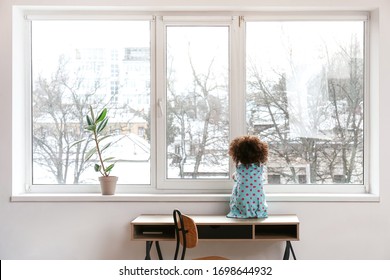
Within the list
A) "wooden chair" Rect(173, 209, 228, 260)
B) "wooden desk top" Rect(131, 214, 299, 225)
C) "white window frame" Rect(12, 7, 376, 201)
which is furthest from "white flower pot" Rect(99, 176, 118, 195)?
"wooden chair" Rect(173, 209, 228, 260)

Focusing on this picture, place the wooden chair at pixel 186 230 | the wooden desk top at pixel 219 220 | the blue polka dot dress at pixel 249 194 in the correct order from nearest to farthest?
the wooden chair at pixel 186 230
the wooden desk top at pixel 219 220
the blue polka dot dress at pixel 249 194

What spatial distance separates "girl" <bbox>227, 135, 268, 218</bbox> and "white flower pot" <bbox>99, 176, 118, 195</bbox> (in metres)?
0.91

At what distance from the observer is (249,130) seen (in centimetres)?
396

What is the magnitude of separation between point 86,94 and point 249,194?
5.00 ft

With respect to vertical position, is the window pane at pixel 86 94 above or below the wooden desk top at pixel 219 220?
above

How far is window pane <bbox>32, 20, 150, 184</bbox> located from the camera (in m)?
3.98

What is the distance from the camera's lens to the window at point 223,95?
3.93 meters

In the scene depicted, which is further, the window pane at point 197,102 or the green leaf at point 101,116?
the window pane at point 197,102

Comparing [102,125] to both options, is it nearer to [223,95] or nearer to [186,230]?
[223,95]

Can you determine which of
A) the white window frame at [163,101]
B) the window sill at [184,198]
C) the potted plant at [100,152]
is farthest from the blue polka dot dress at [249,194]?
the potted plant at [100,152]

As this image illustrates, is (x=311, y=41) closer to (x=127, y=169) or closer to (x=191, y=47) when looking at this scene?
(x=191, y=47)

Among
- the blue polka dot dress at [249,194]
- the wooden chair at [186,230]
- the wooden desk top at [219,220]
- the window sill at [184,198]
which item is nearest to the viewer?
the wooden chair at [186,230]

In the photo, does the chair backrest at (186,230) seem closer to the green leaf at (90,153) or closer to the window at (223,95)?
the window at (223,95)

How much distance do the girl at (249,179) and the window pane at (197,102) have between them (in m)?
0.42
